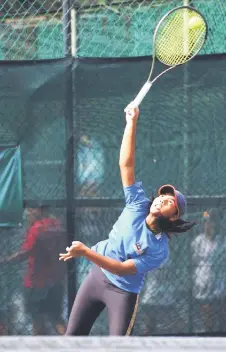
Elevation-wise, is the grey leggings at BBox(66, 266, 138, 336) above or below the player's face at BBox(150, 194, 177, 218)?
below

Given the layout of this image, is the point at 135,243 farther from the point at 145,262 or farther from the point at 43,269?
the point at 43,269

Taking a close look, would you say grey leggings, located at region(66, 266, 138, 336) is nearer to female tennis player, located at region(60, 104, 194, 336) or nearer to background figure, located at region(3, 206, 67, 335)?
female tennis player, located at region(60, 104, 194, 336)

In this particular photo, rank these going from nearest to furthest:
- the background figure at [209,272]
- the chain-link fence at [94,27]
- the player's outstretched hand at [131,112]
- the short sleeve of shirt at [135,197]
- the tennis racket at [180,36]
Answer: the player's outstretched hand at [131,112] → the short sleeve of shirt at [135,197] → the tennis racket at [180,36] → the background figure at [209,272] → the chain-link fence at [94,27]

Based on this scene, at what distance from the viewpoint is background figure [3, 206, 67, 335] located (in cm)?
618

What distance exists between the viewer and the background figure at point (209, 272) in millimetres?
6121

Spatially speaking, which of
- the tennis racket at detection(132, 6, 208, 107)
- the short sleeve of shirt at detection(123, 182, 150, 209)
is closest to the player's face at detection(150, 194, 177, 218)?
the short sleeve of shirt at detection(123, 182, 150, 209)

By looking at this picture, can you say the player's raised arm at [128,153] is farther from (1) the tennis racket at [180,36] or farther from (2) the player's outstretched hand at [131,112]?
(1) the tennis racket at [180,36]

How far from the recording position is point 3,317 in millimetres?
6230

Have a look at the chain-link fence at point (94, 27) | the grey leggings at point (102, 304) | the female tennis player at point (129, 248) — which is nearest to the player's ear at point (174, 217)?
the female tennis player at point (129, 248)

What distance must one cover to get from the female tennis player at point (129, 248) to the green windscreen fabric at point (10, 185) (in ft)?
4.03

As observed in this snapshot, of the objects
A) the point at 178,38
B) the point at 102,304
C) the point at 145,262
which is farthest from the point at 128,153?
the point at 178,38

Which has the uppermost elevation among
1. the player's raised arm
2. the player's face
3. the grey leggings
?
the player's raised arm

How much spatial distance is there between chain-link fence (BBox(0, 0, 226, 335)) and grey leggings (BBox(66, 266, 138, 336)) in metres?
1.10
